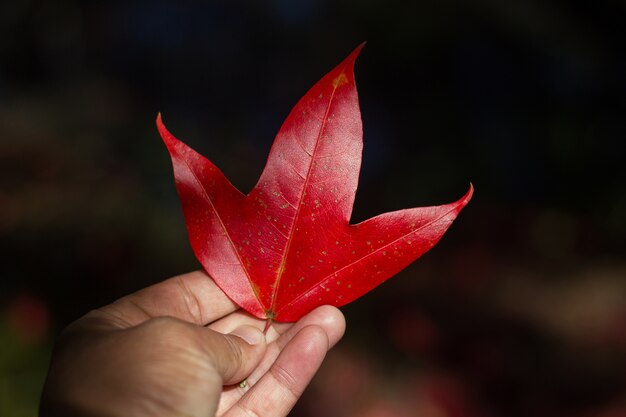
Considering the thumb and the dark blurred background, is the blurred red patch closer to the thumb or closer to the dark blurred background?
the dark blurred background

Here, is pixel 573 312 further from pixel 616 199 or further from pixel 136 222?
pixel 136 222

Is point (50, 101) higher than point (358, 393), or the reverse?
point (50, 101)

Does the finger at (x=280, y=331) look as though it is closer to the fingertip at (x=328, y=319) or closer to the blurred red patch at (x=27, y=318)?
the fingertip at (x=328, y=319)

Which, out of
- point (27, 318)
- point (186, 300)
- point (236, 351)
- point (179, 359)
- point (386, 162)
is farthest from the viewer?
point (386, 162)

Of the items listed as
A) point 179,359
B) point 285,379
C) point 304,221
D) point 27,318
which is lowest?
point 27,318

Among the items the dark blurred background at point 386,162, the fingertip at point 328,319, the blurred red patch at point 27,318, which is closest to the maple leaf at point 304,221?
the fingertip at point 328,319

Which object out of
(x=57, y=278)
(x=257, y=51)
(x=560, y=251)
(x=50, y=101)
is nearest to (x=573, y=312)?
(x=560, y=251)

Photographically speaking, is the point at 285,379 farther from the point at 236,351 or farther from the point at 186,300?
the point at 186,300

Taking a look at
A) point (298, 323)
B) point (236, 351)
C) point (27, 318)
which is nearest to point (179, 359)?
point (236, 351)
